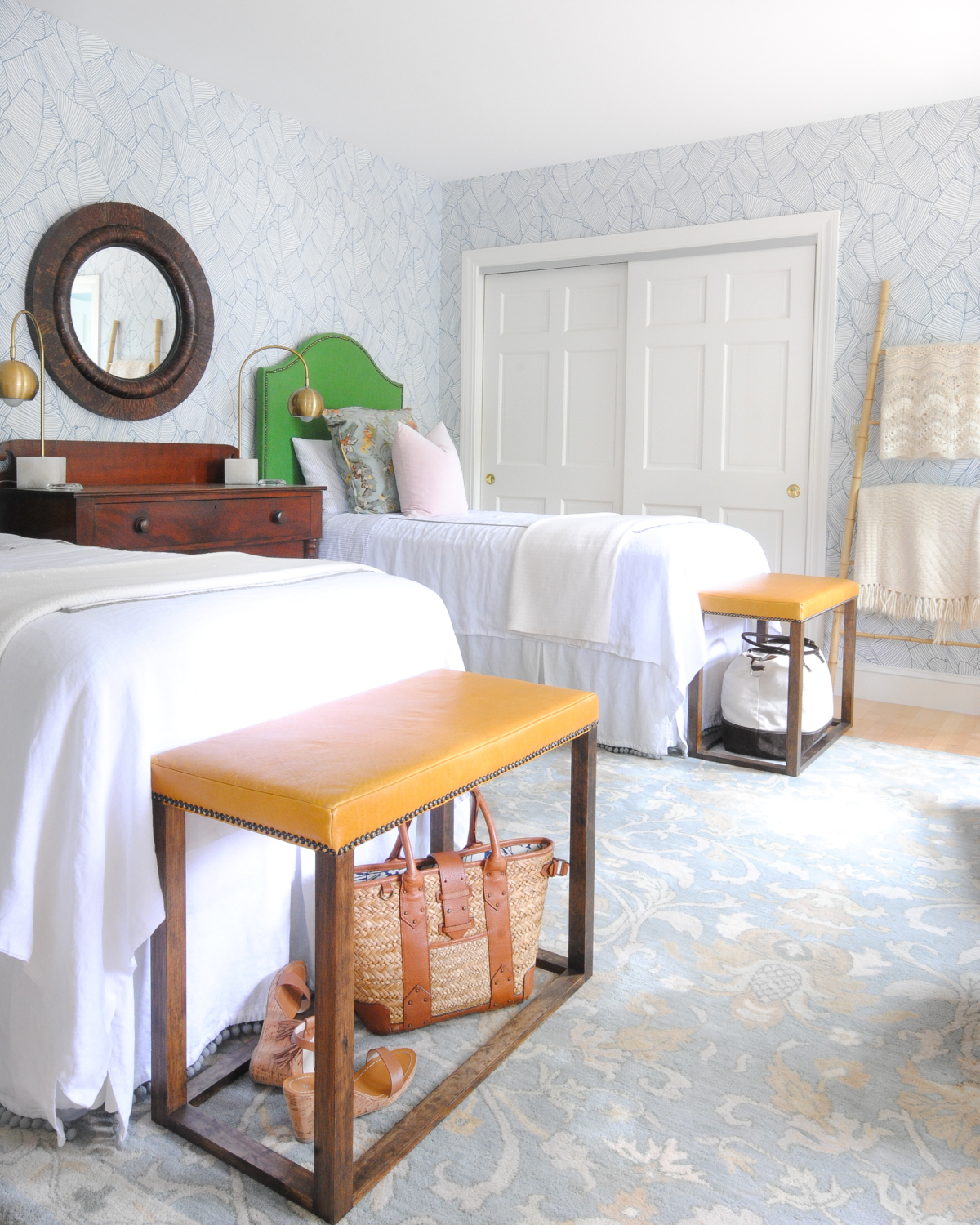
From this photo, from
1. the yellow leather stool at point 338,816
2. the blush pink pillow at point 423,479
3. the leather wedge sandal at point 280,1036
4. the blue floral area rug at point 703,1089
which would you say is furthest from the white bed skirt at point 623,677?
the leather wedge sandal at point 280,1036

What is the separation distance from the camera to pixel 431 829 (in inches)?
77.7

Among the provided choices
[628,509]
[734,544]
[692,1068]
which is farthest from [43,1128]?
[628,509]

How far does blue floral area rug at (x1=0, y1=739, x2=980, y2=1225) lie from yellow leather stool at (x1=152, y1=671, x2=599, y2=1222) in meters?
0.03

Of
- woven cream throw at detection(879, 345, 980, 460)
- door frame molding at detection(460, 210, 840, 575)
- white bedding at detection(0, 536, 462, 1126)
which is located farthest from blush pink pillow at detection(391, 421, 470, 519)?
white bedding at detection(0, 536, 462, 1126)

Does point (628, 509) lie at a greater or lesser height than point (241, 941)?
greater

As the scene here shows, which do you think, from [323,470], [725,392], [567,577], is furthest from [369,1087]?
[725,392]

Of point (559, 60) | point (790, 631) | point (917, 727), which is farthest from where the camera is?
point (917, 727)

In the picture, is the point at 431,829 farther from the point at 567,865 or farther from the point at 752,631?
the point at 752,631

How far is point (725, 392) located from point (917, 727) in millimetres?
1708

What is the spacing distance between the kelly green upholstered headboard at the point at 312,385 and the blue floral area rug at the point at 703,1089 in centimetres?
250

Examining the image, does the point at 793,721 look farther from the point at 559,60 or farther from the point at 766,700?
the point at 559,60

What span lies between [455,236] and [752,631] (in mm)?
2713

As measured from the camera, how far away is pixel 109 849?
4.45 feet

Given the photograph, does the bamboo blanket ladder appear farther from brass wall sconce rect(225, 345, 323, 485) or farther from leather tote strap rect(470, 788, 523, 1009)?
leather tote strap rect(470, 788, 523, 1009)
